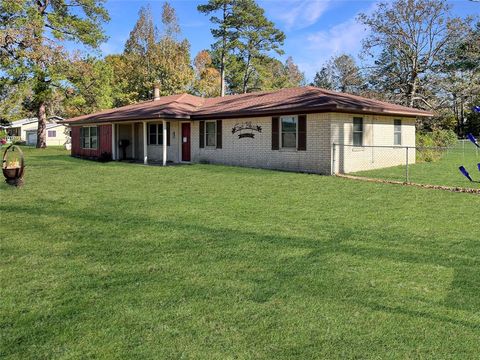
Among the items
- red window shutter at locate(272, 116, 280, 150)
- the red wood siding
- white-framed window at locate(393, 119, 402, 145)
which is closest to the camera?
red window shutter at locate(272, 116, 280, 150)

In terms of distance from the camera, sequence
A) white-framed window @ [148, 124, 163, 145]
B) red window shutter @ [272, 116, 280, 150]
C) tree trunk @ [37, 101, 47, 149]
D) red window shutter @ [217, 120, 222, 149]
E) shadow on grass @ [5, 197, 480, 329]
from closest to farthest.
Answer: shadow on grass @ [5, 197, 480, 329] < red window shutter @ [272, 116, 280, 150] < red window shutter @ [217, 120, 222, 149] < white-framed window @ [148, 124, 163, 145] < tree trunk @ [37, 101, 47, 149]

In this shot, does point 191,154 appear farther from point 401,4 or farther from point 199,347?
point 401,4

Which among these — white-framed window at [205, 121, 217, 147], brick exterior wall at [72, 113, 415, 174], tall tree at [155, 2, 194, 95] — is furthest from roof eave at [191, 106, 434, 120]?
tall tree at [155, 2, 194, 95]

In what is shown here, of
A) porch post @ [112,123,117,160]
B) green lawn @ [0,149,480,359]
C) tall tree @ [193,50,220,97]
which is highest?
tall tree @ [193,50,220,97]

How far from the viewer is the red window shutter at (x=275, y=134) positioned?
17.1 metres

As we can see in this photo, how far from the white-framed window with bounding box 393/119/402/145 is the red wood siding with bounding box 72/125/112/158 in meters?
14.2

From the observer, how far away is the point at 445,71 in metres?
32.5

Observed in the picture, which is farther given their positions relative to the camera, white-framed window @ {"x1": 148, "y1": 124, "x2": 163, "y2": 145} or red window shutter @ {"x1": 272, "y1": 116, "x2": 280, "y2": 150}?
white-framed window @ {"x1": 148, "y1": 124, "x2": 163, "y2": 145}

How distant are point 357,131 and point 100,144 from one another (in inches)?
563

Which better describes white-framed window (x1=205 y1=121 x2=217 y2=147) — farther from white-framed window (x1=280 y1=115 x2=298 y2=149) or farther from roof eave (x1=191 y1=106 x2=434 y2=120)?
white-framed window (x1=280 y1=115 x2=298 y2=149)

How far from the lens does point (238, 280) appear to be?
15.1 ft

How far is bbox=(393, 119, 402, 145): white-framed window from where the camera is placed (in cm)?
1906

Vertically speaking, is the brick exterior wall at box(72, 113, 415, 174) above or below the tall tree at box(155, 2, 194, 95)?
below

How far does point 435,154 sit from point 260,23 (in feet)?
91.8
